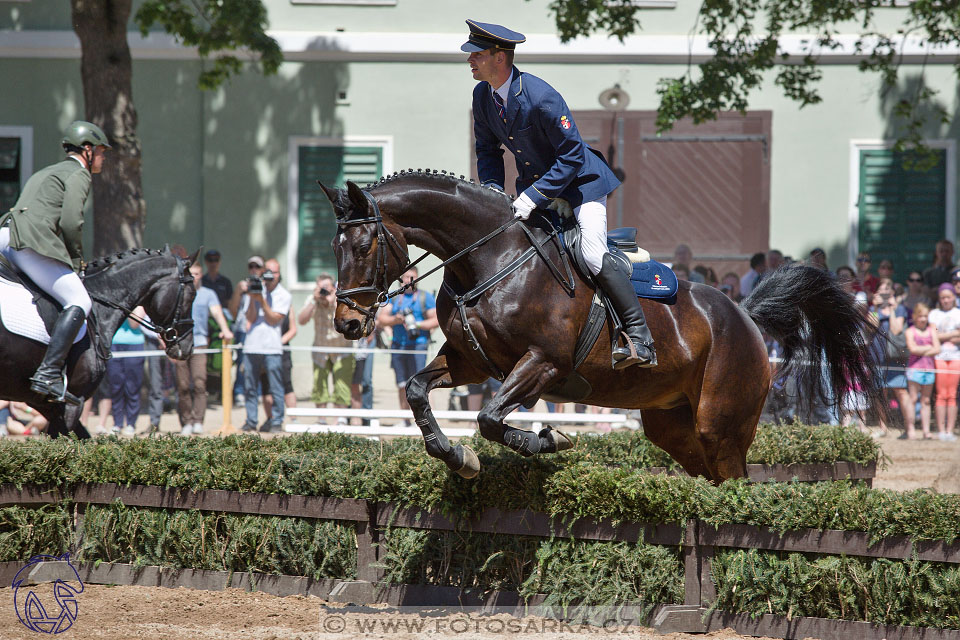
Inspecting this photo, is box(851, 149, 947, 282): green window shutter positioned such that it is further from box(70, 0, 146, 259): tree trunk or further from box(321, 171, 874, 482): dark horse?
box(70, 0, 146, 259): tree trunk

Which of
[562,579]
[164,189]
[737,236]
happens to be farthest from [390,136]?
[562,579]

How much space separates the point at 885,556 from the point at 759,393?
58.3 inches

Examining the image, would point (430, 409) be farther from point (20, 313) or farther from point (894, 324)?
point (894, 324)

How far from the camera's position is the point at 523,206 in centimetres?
491

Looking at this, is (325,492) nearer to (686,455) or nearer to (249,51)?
(686,455)

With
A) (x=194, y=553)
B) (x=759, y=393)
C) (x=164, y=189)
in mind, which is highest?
(x=164, y=189)

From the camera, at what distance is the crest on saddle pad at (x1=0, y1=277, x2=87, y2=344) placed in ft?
21.5

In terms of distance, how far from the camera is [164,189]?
1565 centimetres

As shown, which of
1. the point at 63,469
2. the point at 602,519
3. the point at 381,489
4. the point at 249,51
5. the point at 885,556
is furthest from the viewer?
the point at 249,51

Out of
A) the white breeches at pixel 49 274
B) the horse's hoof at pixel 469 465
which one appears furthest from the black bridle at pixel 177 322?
the horse's hoof at pixel 469 465

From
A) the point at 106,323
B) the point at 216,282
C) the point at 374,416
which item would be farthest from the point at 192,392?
the point at 106,323

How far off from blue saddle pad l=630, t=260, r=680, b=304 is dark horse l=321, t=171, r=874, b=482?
61 mm

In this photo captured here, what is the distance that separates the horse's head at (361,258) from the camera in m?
4.61

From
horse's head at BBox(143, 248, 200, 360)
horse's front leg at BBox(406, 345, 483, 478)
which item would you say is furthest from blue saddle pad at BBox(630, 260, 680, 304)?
horse's head at BBox(143, 248, 200, 360)
